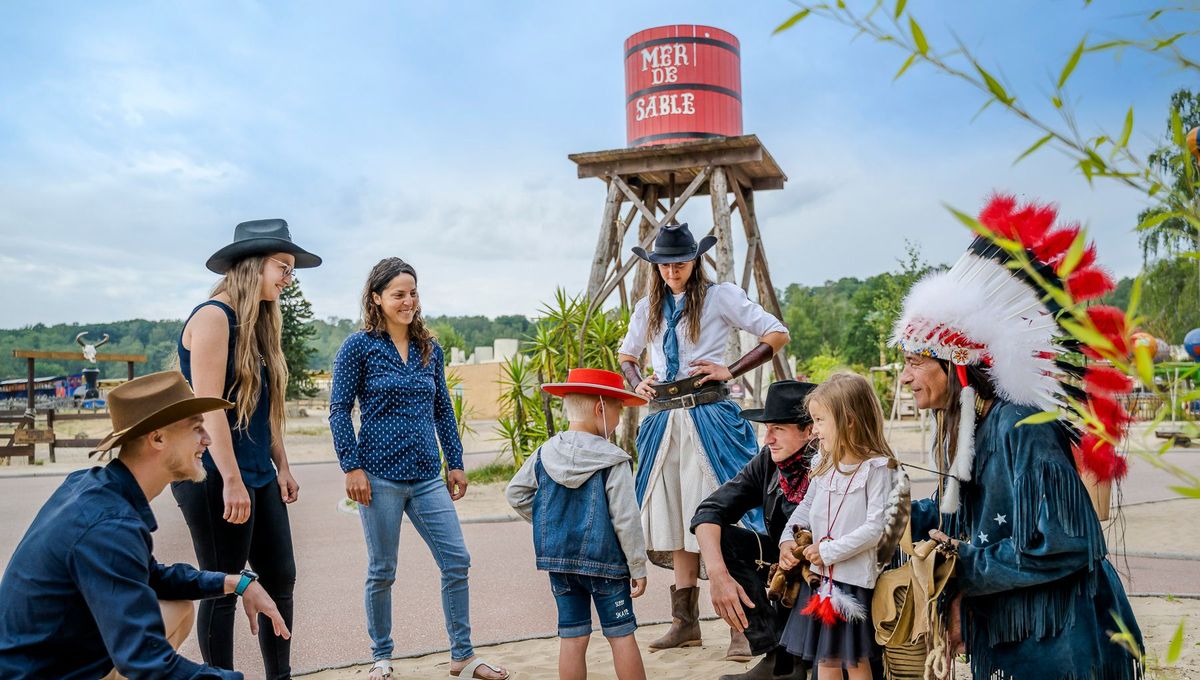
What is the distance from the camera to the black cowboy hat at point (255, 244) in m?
3.79

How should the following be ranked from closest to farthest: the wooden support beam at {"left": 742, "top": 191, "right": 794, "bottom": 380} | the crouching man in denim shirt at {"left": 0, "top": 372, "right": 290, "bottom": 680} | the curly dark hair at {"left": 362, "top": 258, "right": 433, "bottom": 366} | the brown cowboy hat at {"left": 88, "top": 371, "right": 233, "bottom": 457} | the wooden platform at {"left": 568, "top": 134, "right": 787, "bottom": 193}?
the crouching man in denim shirt at {"left": 0, "top": 372, "right": 290, "bottom": 680}, the brown cowboy hat at {"left": 88, "top": 371, "right": 233, "bottom": 457}, the curly dark hair at {"left": 362, "top": 258, "right": 433, "bottom": 366}, the wooden platform at {"left": 568, "top": 134, "right": 787, "bottom": 193}, the wooden support beam at {"left": 742, "top": 191, "right": 794, "bottom": 380}

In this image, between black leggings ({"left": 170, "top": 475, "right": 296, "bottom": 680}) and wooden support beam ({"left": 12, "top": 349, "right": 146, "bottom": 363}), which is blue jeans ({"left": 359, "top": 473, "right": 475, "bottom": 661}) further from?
wooden support beam ({"left": 12, "top": 349, "right": 146, "bottom": 363})

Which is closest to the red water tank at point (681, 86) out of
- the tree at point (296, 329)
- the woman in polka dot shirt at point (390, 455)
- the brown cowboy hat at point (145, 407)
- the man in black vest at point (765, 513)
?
the woman in polka dot shirt at point (390, 455)

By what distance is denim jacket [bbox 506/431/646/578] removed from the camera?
12.0 ft

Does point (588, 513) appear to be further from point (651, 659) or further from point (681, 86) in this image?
point (681, 86)

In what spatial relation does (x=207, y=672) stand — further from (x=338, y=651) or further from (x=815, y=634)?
(x=338, y=651)

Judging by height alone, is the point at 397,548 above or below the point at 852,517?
below

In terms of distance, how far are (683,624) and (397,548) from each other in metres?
1.47

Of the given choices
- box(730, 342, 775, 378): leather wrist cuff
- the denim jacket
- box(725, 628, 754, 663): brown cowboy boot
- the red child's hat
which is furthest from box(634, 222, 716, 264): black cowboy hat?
box(725, 628, 754, 663): brown cowboy boot

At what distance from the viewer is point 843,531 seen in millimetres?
3223

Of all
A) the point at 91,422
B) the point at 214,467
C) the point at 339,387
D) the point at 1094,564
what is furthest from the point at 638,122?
the point at 91,422

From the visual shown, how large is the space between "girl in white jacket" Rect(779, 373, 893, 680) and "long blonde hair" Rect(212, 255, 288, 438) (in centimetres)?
215

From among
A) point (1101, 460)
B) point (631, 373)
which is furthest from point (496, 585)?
point (1101, 460)

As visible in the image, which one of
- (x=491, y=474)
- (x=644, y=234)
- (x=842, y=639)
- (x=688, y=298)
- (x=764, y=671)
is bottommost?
(x=764, y=671)
